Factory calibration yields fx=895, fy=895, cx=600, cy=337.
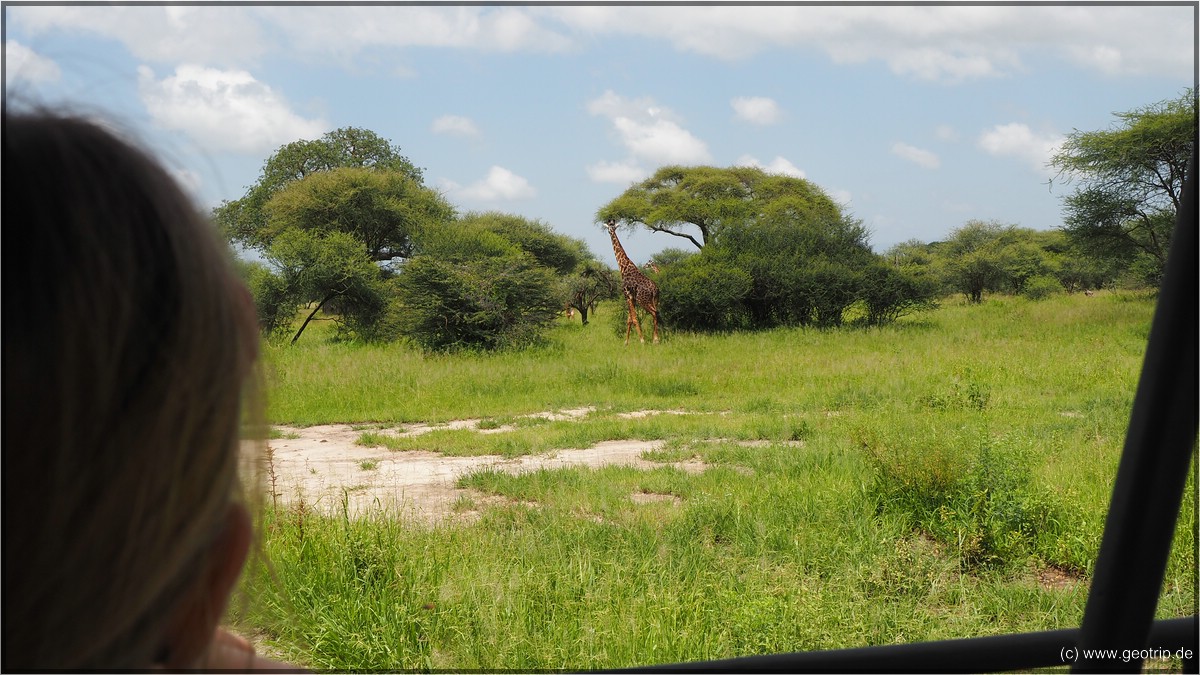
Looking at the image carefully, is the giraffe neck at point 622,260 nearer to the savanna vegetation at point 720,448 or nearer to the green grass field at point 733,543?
the savanna vegetation at point 720,448

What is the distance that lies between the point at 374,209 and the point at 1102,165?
13.0m

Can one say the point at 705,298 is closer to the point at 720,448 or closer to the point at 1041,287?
the point at 720,448

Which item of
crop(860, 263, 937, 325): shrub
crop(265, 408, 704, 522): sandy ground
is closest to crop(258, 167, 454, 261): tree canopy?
crop(860, 263, 937, 325): shrub

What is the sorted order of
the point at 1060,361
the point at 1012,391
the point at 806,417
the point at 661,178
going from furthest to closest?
the point at 661,178 → the point at 1060,361 → the point at 1012,391 → the point at 806,417

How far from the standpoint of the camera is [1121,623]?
415 mm

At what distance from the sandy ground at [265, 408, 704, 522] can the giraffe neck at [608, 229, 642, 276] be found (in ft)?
22.1

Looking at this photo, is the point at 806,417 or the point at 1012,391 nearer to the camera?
the point at 806,417

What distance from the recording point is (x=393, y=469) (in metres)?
4.59

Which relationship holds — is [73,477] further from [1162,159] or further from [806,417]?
[1162,159]

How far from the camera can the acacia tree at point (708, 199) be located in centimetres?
2048

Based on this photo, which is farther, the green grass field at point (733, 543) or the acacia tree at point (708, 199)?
the acacia tree at point (708, 199)

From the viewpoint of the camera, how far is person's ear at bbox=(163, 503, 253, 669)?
11.2 inches

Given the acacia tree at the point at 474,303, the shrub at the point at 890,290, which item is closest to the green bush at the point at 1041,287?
the shrub at the point at 890,290

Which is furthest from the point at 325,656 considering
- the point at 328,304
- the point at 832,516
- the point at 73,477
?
the point at 328,304
